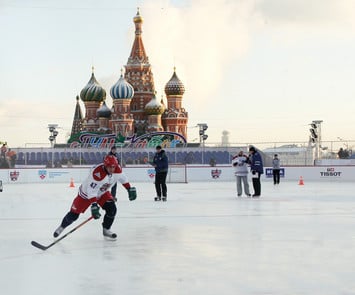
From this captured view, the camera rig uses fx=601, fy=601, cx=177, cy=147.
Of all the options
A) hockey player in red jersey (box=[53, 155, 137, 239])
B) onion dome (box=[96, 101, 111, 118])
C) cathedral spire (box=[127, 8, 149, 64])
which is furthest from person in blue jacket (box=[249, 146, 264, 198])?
cathedral spire (box=[127, 8, 149, 64])

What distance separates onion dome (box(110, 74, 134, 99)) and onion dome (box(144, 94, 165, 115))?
291 centimetres

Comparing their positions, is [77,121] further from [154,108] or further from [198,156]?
[198,156]

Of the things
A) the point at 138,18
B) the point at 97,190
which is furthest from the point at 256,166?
the point at 138,18

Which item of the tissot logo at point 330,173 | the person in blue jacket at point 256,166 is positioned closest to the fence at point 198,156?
the tissot logo at point 330,173

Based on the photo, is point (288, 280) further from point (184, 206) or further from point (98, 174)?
point (184, 206)

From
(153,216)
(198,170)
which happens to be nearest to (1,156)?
(198,170)

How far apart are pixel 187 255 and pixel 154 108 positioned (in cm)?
8015

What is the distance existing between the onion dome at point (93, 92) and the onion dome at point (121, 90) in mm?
7801

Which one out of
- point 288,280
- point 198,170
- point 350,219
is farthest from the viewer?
point 198,170

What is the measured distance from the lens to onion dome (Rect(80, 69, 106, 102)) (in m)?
94.7

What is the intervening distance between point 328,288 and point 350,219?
6.42 m

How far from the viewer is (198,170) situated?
34125 millimetres

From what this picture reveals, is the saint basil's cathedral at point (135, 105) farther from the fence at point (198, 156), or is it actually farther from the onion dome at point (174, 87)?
the fence at point (198, 156)

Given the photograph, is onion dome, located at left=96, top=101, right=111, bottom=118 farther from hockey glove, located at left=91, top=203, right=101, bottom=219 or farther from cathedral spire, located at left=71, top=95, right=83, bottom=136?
hockey glove, located at left=91, top=203, right=101, bottom=219
